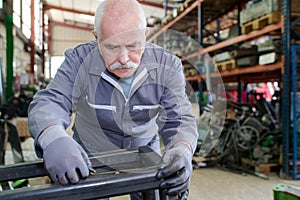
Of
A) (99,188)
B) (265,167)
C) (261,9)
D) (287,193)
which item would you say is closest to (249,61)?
(261,9)

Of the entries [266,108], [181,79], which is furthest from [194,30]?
[181,79]

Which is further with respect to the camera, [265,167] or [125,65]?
[265,167]

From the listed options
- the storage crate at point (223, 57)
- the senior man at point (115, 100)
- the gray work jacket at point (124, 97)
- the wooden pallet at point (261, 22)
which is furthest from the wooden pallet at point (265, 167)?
the gray work jacket at point (124, 97)

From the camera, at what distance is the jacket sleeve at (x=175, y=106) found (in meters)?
0.99

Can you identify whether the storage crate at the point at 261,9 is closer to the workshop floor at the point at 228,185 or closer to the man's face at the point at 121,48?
the workshop floor at the point at 228,185

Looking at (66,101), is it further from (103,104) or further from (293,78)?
(293,78)

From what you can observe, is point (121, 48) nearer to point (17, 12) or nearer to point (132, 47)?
Result: point (132, 47)

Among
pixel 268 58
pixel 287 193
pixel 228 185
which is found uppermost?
pixel 268 58

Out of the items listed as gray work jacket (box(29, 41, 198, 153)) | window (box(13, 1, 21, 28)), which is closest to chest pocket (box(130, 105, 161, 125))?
gray work jacket (box(29, 41, 198, 153))

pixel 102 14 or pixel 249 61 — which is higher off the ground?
pixel 249 61

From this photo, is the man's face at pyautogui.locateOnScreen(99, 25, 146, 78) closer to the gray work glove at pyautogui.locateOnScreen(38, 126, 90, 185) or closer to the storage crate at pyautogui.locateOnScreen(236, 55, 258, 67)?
the gray work glove at pyautogui.locateOnScreen(38, 126, 90, 185)

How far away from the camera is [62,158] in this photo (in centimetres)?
73

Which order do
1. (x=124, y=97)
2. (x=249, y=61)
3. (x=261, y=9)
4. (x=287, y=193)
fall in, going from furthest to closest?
1. (x=249, y=61)
2. (x=261, y=9)
3. (x=287, y=193)
4. (x=124, y=97)

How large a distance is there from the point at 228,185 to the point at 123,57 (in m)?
2.77
